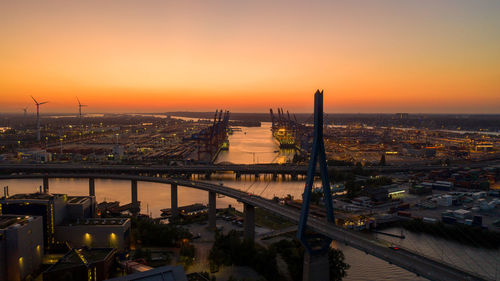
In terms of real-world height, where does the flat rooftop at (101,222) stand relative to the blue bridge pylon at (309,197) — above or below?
below

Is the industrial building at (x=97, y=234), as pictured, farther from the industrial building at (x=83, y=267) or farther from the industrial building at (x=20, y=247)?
the industrial building at (x=83, y=267)

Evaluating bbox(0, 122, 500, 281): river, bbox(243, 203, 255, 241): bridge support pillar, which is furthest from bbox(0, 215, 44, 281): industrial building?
bbox(0, 122, 500, 281): river

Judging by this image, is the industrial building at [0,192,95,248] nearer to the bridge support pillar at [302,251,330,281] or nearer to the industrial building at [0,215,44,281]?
the industrial building at [0,215,44,281]

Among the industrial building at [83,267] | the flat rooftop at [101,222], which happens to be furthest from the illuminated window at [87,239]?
the industrial building at [83,267]

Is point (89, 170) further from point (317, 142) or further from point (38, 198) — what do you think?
point (317, 142)

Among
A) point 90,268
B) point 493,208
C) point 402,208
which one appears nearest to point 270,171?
point 402,208
